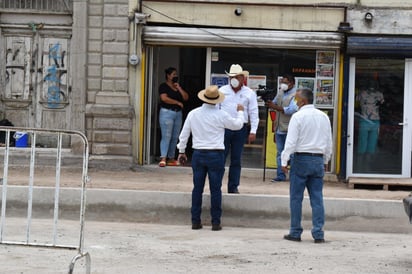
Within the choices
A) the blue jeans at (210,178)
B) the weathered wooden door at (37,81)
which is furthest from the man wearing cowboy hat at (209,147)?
the weathered wooden door at (37,81)

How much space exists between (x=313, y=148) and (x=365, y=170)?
499 cm

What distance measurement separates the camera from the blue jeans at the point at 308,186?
9430 millimetres

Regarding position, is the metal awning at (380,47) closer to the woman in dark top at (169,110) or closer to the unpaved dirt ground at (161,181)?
the unpaved dirt ground at (161,181)

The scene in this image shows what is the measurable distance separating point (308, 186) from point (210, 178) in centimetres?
134

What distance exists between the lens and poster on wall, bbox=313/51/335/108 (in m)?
14.1

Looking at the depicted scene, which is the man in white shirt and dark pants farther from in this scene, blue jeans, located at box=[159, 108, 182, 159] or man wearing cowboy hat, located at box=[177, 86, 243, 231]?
blue jeans, located at box=[159, 108, 182, 159]

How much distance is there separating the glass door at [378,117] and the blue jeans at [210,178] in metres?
4.51

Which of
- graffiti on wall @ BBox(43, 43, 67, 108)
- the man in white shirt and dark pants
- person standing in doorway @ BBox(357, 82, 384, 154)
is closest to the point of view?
the man in white shirt and dark pants

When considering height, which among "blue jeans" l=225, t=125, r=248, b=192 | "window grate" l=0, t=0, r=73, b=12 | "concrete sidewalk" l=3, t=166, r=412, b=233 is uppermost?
"window grate" l=0, t=0, r=73, b=12

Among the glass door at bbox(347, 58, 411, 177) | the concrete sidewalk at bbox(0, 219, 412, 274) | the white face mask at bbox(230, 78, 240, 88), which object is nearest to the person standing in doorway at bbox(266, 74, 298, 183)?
the glass door at bbox(347, 58, 411, 177)

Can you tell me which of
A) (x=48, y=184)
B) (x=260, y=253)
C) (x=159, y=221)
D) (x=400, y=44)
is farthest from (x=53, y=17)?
(x=260, y=253)

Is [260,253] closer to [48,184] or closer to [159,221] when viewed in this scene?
[159,221]

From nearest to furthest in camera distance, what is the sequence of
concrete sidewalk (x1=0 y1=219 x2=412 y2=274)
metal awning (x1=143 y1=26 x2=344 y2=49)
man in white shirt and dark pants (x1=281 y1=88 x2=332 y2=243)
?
1. concrete sidewalk (x1=0 y1=219 x2=412 y2=274)
2. man in white shirt and dark pants (x1=281 y1=88 x2=332 y2=243)
3. metal awning (x1=143 y1=26 x2=344 y2=49)

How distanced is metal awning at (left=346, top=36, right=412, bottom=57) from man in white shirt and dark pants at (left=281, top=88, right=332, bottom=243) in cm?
449
